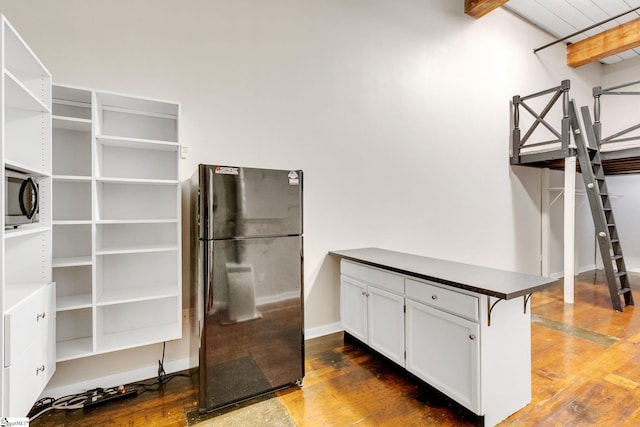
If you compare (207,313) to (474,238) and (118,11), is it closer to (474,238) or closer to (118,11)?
(118,11)

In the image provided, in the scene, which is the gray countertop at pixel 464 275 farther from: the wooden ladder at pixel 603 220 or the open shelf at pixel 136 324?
the wooden ladder at pixel 603 220

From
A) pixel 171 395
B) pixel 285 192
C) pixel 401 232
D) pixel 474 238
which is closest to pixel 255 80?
pixel 285 192

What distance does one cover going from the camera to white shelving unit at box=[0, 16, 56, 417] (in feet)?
4.65

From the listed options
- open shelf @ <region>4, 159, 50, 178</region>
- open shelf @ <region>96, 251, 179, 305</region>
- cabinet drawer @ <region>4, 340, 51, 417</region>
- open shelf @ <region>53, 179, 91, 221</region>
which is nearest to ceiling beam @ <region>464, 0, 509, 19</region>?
open shelf @ <region>96, 251, 179, 305</region>

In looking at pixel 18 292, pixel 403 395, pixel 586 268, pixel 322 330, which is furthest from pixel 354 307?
pixel 586 268

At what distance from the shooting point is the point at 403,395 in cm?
212

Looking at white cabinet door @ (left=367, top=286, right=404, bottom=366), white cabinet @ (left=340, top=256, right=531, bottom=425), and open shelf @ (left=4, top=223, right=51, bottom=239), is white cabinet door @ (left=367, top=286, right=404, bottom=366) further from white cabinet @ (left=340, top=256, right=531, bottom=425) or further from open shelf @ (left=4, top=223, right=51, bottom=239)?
open shelf @ (left=4, top=223, right=51, bottom=239)

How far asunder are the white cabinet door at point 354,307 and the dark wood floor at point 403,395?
18cm

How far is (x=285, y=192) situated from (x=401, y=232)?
1.92 m

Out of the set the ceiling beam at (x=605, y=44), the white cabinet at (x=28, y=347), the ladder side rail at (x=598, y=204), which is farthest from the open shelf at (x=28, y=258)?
the ceiling beam at (x=605, y=44)

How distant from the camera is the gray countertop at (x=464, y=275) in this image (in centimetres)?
169

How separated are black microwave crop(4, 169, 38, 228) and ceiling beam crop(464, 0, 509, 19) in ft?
16.3

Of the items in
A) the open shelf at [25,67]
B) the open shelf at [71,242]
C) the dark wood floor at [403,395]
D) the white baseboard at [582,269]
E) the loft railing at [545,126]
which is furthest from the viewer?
the white baseboard at [582,269]

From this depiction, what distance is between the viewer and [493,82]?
450 centimetres
